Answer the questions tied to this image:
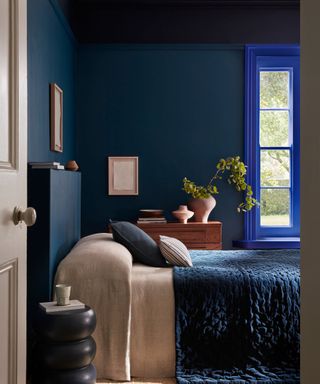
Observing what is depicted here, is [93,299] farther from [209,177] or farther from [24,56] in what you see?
[209,177]

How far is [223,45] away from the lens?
639cm

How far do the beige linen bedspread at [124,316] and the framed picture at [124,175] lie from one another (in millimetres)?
2780

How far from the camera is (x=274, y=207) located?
21.4ft

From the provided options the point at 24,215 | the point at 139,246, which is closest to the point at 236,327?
the point at 139,246

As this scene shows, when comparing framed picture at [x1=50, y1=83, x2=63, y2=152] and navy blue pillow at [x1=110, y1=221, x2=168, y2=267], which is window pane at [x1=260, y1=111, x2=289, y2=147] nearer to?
framed picture at [x1=50, y1=83, x2=63, y2=152]

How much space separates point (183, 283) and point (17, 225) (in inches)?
76.2

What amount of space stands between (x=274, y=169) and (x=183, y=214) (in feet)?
3.98

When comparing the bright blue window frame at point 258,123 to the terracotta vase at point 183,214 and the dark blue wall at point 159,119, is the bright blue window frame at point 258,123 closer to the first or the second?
the dark blue wall at point 159,119

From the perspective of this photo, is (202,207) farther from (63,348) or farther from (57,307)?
(63,348)

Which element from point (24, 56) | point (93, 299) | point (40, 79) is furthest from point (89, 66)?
point (24, 56)

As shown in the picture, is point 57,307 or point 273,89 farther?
point 273,89

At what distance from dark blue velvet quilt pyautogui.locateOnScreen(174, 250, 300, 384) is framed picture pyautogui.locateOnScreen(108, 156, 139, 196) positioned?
2.81 meters

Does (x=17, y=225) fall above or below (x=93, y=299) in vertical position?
above

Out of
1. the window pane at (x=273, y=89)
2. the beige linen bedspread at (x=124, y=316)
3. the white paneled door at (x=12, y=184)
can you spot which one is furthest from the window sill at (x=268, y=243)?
the white paneled door at (x=12, y=184)
